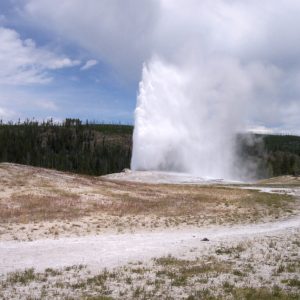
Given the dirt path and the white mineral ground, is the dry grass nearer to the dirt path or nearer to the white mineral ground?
the white mineral ground

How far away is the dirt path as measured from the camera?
16.4 metres

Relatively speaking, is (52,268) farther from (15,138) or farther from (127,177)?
(15,138)

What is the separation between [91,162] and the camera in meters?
160

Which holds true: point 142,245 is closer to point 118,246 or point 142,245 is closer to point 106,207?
point 118,246

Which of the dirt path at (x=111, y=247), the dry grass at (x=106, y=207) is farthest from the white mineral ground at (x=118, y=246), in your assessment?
the dry grass at (x=106, y=207)

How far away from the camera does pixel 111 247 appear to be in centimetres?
1981

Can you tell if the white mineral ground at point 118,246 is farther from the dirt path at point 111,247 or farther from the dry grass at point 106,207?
the dry grass at point 106,207

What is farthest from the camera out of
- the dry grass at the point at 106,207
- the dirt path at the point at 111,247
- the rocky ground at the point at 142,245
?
the dry grass at the point at 106,207

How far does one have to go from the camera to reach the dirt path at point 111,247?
647 inches

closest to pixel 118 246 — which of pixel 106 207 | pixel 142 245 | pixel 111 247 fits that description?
pixel 111 247

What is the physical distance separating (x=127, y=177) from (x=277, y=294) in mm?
64533

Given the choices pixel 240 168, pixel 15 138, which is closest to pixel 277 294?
pixel 240 168

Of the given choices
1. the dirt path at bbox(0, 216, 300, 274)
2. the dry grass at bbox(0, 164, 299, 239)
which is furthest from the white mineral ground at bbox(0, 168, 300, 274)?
the dry grass at bbox(0, 164, 299, 239)

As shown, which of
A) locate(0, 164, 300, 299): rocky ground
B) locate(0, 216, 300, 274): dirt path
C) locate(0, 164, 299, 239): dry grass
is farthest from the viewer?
locate(0, 164, 299, 239): dry grass
